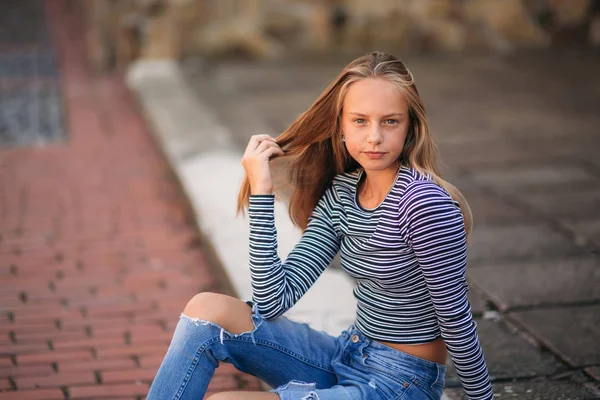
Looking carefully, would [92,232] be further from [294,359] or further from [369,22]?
[369,22]

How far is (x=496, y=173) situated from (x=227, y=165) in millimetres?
1586

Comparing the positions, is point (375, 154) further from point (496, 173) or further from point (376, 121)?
point (496, 173)

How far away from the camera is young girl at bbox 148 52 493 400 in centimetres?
221

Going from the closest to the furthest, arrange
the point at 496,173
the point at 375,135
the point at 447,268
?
the point at 447,268 → the point at 375,135 → the point at 496,173

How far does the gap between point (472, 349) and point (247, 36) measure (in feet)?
21.7

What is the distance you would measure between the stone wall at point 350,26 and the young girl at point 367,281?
6180 mm

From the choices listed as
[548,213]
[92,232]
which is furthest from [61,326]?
[548,213]

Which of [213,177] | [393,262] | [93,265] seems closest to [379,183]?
[393,262]

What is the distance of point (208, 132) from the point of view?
5875 mm

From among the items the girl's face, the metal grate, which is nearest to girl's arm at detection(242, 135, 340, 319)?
the girl's face

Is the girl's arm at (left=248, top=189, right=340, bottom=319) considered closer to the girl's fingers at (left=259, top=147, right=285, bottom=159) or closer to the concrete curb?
the girl's fingers at (left=259, top=147, right=285, bottom=159)

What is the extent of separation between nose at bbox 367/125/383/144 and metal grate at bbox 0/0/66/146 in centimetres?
470

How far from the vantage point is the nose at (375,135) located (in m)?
A: 2.29

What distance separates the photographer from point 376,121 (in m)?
2.30
